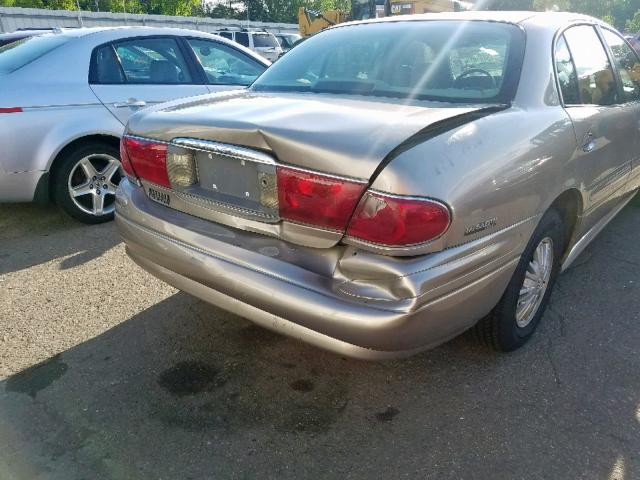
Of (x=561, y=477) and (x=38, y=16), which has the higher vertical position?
(x=38, y=16)

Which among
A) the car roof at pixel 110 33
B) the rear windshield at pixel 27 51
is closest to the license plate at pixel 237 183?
the rear windshield at pixel 27 51

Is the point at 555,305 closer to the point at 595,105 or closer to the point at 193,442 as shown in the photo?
the point at 595,105

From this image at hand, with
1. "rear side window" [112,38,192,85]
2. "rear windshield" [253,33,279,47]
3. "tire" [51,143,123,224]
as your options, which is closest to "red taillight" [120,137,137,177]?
"tire" [51,143,123,224]

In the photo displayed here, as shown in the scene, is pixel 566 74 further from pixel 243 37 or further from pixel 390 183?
pixel 243 37

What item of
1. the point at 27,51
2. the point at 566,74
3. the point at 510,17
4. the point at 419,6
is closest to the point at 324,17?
the point at 419,6

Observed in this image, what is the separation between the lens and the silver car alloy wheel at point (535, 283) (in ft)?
8.55

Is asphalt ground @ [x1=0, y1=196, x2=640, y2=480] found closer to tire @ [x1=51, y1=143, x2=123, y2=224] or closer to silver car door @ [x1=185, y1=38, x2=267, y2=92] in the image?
tire @ [x1=51, y1=143, x2=123, y2=224]

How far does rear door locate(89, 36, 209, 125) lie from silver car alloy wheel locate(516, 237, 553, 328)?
3.37 m

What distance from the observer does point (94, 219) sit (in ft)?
14.5

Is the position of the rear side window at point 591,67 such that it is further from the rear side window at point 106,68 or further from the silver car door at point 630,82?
the rear side window at point 106,68

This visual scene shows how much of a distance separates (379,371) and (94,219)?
2967 mm

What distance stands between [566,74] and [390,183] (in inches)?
60.8

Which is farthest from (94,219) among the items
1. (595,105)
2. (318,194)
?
(595,105)

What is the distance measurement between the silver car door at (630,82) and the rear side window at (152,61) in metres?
3.42
